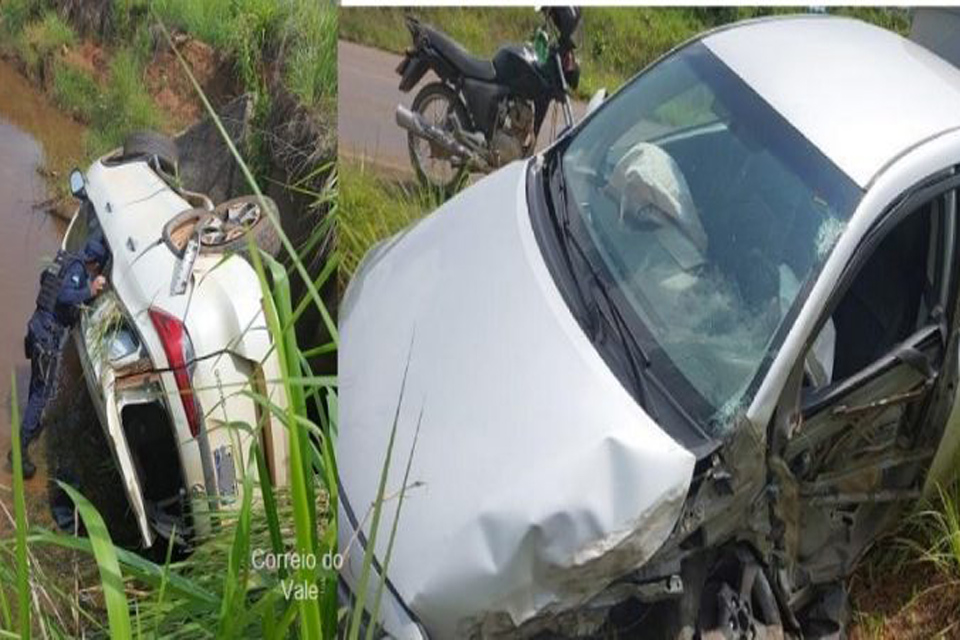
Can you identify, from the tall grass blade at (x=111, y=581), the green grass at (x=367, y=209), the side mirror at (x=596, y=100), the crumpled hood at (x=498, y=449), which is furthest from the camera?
the side mirror at (x=596, y=100)

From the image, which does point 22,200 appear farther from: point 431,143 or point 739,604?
point 739,604

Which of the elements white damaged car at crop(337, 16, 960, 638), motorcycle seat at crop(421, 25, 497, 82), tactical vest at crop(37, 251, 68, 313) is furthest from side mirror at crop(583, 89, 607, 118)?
tactical vest at crop(37, 251, 68, 313)

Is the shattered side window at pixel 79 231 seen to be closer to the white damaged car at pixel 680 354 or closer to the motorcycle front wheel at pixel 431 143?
the white damaged car at pixel 680 354

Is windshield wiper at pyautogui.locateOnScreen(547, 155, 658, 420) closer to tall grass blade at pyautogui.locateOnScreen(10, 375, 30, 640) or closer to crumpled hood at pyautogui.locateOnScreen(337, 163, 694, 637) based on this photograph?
crumpled hood at pyautogui.locateOnScreen(337, 163, 694, 637)

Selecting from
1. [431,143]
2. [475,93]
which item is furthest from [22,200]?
[475,93]

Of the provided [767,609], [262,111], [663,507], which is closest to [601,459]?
[663,507]

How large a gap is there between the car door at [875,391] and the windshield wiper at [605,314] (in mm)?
306

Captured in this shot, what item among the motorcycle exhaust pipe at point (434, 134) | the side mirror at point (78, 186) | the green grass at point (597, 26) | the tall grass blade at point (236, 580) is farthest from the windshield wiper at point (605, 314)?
the side mirror at point (78, 186)

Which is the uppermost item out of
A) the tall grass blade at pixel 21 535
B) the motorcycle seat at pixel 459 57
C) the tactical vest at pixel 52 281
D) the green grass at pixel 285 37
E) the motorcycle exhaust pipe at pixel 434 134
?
the green grass at pixel 285 37

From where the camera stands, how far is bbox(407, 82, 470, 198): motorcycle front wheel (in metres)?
2.50

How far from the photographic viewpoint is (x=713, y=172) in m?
2.43

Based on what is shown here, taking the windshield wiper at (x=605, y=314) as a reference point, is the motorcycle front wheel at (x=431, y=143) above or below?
above

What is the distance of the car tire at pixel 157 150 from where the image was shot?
2.36 m

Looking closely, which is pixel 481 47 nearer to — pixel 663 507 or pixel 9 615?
pixel 663 507
